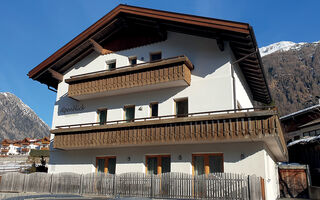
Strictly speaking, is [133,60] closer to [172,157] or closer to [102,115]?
[102,115]

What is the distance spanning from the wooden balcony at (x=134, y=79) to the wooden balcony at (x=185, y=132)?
2.48 meters

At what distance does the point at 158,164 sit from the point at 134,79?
219 inches

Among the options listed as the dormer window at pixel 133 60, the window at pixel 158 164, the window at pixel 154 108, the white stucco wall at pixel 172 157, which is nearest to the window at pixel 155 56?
the dormer window at pixel 133 60

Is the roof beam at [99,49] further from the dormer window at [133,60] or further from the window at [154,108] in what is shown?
the window at [154,108]

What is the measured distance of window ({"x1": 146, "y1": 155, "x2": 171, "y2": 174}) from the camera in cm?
1700

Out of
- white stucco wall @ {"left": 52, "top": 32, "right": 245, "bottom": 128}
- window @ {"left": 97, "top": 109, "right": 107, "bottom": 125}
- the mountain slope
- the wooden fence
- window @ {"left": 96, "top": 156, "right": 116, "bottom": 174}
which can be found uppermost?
the mountain slope

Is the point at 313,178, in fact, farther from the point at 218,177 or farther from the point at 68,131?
the point at 68,131

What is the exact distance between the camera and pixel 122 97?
19.9 m

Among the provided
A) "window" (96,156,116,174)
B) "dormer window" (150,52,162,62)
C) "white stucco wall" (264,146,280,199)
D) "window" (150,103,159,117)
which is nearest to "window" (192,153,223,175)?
"white stucco wall" (264,146,280,199)

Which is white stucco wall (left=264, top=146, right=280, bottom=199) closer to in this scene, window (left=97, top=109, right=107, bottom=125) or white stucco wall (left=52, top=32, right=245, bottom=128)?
white stucco wall (left=52, top=32, right=245, bottom=128)

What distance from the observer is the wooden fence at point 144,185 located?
13.1m

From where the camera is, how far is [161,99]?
18344 mm

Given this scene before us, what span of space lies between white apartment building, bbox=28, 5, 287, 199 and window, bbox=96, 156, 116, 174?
0.07 meters

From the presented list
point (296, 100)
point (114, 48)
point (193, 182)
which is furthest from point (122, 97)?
point (296, 100)
